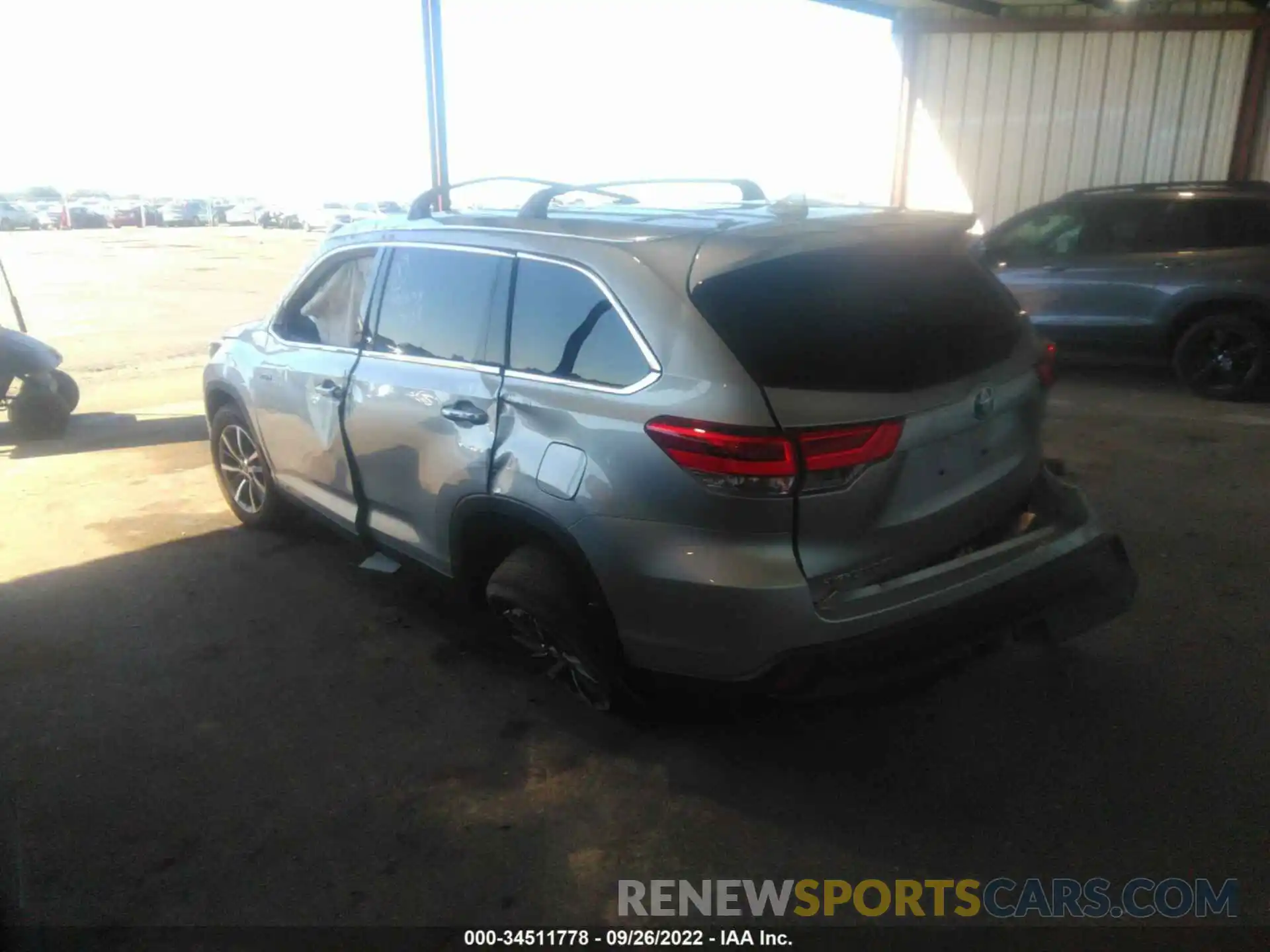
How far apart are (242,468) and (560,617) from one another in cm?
280

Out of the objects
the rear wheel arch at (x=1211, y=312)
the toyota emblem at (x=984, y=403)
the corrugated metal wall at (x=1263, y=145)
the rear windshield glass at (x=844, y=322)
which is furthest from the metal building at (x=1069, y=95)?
the toyota emblem at (x=984, y=403)

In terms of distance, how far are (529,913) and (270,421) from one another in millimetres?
2790

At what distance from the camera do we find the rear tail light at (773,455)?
2291 mm

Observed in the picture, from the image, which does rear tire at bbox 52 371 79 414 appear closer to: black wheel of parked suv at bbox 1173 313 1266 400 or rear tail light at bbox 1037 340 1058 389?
rear tail light at bbox 1037 340 1058 389

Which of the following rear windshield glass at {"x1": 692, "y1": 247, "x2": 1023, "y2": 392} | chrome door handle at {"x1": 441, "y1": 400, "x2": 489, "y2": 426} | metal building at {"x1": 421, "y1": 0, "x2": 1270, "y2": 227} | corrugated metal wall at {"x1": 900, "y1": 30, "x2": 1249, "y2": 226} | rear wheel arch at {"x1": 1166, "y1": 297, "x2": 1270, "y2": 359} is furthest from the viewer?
corrugated metal wall at {"x1": 900, "y1": 30, "x2": 1249, "y2": 226}

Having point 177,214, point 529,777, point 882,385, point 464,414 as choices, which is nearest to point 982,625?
point 882,385

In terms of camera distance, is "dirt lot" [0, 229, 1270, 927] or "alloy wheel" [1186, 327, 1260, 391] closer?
"dirt lot" [0, 229, 1270, 927]

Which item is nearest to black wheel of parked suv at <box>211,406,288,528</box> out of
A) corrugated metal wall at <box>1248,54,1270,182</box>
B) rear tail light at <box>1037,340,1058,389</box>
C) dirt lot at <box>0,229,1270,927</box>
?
dirt lot at <box>0,229,1270,927</box>

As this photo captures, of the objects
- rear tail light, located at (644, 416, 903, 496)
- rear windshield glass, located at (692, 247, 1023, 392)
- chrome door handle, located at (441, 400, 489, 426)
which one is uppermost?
rear windshield glass, located at (692, 247, 1023, 392)

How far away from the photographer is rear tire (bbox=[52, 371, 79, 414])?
7160 mm

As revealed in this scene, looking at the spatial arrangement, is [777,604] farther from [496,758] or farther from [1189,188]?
[1189,188]

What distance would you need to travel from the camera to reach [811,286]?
98.3 inches

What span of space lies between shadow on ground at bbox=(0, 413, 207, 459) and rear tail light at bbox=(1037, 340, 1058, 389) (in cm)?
592

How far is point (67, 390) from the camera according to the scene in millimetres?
7258
